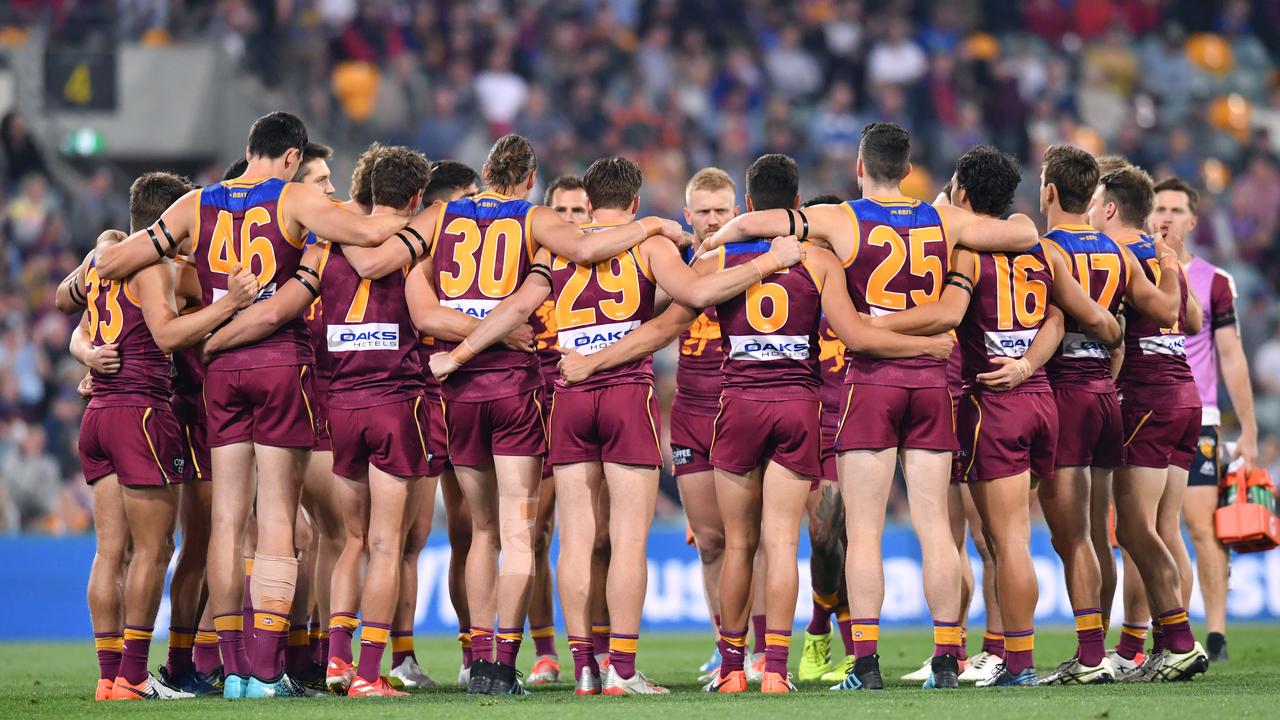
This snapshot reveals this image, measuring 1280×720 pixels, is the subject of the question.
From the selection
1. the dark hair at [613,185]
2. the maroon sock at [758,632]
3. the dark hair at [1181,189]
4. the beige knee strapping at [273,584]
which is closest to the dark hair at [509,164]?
the dark hair at [613,185]

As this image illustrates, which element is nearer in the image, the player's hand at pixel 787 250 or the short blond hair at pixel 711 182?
the player's hand at pixel 787 250

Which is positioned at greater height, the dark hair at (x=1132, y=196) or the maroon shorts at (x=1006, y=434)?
the dark hair at (x=1132, y=196)

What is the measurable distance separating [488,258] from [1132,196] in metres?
4.11

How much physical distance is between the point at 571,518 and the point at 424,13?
16862 millimetres

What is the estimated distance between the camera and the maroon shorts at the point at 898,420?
29.0 feet

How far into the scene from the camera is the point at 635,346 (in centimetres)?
909

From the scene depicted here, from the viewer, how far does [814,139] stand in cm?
2398

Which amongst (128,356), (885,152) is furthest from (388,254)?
(885,152)

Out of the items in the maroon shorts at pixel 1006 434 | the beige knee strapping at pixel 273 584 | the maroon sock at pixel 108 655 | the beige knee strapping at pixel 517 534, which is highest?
the maroon shorts at pixel 1006 434

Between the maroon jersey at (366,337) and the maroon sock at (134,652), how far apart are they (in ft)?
5.70

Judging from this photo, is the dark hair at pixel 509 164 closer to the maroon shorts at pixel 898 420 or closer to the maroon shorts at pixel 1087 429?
the maroon shorts at pixel 898 420

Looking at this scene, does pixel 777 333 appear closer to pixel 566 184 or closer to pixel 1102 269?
pixel 1102 269

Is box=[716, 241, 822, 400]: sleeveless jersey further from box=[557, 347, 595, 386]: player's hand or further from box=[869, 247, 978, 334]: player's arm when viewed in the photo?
box=[557, 347, 595, 386]: player's hand

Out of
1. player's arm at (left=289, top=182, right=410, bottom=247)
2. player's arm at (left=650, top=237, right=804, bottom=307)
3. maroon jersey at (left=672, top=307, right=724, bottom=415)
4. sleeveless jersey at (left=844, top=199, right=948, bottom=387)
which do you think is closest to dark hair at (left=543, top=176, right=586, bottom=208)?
maroon jersey at (left=672, top=307, right=724, bottom=415)
